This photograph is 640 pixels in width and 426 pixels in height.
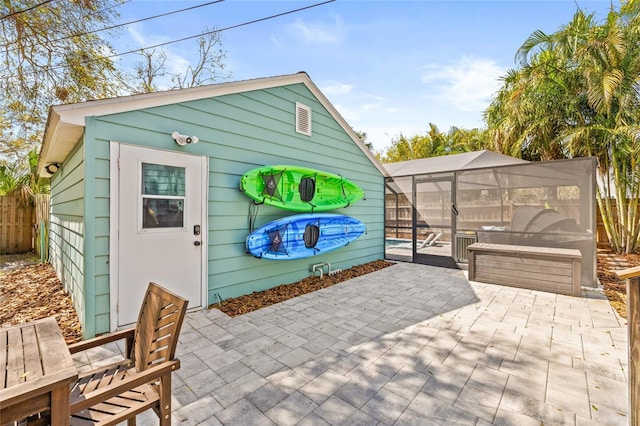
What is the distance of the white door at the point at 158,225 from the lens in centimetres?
313

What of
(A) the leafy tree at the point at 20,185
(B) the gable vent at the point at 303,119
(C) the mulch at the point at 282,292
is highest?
(B) the gable vent at the point at 303,119

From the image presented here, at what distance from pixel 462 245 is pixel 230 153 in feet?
16.7

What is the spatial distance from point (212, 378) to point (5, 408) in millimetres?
1495

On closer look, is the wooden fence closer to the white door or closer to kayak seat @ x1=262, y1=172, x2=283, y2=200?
the white door

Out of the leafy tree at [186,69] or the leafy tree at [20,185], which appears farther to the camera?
the leafy tree at [186,69]

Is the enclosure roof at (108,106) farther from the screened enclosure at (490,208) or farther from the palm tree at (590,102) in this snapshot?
the palm tree at (590,102)

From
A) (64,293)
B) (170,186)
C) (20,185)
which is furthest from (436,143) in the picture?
(20,185)

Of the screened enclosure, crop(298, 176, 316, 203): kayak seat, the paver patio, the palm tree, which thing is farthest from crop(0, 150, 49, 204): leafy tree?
the palm tree

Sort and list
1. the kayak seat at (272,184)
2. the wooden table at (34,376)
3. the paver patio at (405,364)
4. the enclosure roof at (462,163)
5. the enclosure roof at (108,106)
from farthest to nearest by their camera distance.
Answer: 1. the enclosure roof at (462,163)
2. the kayak seat at (272,184)
3. the enclosure roof at (108,106)
4. the paver patio at (405,364)
5. the wooden table at (34,376)

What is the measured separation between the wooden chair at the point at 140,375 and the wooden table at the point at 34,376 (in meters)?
0.11

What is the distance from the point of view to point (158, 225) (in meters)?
3.39

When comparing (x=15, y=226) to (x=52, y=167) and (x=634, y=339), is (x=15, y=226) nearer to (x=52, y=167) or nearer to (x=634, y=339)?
(x=52, y=167)

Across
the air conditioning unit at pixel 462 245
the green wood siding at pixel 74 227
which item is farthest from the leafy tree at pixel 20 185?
the air conditioning unit at pixel 462 245

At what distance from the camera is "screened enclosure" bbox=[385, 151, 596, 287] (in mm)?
4848
